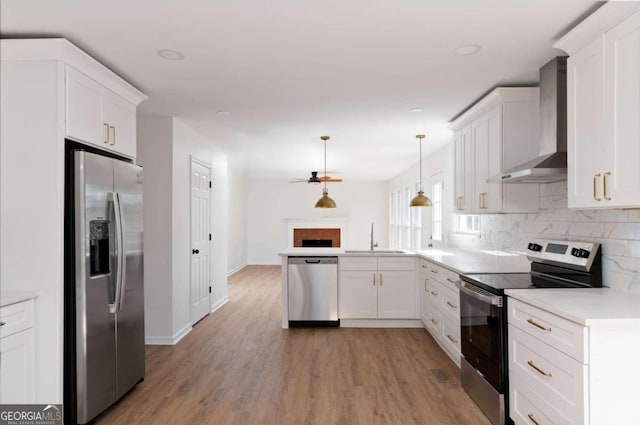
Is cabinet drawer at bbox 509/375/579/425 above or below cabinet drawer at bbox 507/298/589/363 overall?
below

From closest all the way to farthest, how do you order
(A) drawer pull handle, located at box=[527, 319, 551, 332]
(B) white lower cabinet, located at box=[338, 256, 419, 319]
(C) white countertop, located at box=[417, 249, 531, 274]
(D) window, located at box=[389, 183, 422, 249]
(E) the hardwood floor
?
(A) drawer pull handle, located at box=[527, 319, 551, 332]
(E) the hardwood floor
(C) white countertop, located at box=[417, 249, 531, 274]
(B) white lower cabinet, located at box=[338, 256, 419, 319]
(D) window, located at box=[389, 183, 422, 249]

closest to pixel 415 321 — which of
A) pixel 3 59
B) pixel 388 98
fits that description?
pixel 388 98

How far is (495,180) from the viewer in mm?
3180

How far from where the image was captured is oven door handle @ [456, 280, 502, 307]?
2.48 m

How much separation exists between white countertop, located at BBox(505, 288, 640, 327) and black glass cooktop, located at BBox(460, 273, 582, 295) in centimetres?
11

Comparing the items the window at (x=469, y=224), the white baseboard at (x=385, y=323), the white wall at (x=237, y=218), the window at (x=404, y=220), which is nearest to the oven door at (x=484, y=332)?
the white baseboard at (x=385, y=323)

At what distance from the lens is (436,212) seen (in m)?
6.80

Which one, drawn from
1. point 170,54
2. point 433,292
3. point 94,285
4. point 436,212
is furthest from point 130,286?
point 436,212

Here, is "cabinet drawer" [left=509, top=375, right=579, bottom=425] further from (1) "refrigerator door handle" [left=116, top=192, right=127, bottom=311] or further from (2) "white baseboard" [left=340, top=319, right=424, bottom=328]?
(1) "refrigerator door handle" [left=116, top=192, right=127, bottom=311]

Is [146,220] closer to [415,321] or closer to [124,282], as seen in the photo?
[124,282]

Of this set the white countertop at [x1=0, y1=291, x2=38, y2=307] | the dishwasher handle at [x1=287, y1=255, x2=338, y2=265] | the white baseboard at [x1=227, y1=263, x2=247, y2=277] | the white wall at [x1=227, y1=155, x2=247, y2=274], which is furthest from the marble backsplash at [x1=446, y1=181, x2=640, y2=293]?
the white baseboard at [x1=227, y1=263, x2=247, y2=277]

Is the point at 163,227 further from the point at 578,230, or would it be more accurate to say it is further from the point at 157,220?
the point at 578,230

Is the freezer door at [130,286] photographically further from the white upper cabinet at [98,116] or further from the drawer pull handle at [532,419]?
the drawer pull handle at [532,419]

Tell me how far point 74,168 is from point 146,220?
6.40 feet
